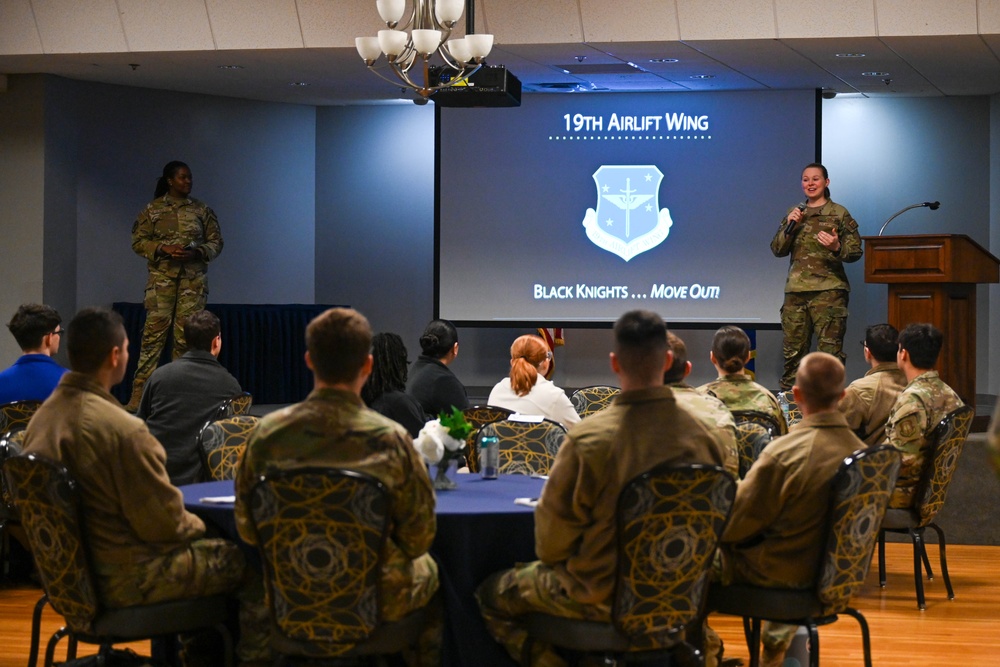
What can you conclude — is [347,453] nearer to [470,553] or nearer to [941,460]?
[470,553]

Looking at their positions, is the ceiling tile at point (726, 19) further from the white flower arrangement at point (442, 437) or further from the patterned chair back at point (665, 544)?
the patterned chair back at point (665, 544)

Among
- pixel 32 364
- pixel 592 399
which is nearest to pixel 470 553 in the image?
pixel 592 399

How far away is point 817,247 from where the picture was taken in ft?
28.6

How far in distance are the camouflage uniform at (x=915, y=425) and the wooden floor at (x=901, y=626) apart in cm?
51

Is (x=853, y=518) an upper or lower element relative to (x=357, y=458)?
lower

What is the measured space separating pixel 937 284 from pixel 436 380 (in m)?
3.77

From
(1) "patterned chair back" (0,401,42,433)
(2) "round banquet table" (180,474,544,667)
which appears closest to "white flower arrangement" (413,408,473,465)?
(2) "round banquet table" (180,474,544,667)

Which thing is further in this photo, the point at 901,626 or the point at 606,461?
the point at 901,626

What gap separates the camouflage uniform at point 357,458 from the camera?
3.00 meters

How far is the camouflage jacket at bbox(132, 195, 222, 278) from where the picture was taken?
916cm

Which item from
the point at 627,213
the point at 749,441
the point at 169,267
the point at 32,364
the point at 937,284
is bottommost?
the point at 749,441

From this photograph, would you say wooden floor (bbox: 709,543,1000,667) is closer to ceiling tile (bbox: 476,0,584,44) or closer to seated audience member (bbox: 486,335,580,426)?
seated audience member (bbox: 486,335,580,426)

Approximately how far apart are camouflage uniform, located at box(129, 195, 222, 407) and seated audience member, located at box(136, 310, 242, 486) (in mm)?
4050

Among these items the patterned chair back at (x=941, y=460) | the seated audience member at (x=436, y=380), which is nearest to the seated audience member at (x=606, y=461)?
the seated audience member at (x=436, y=380)
